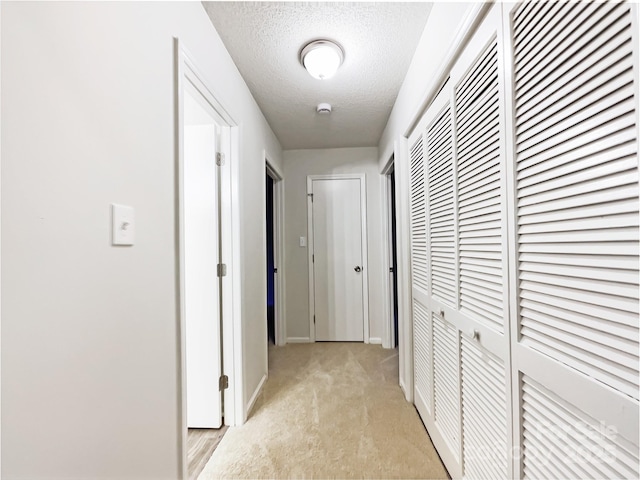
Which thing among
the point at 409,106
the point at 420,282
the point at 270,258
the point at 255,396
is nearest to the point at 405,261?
the point at 420,282

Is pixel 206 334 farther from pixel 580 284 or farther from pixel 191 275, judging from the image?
pixel 580 284

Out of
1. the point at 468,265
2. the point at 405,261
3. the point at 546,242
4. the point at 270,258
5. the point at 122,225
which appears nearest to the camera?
the point at 546,242

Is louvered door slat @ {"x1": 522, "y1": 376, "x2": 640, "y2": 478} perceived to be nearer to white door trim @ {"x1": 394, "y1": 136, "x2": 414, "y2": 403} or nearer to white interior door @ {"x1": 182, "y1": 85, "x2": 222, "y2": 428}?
white door trim @ {"x1": 394, "y1": 136, "x2": 414, "y2": 403}

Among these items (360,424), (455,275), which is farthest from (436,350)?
(360,424)

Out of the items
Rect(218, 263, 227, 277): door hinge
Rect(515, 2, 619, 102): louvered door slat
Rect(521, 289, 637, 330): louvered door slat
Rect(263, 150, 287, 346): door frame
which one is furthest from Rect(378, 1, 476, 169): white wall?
Rect(263, 150, 287, 346): door frame

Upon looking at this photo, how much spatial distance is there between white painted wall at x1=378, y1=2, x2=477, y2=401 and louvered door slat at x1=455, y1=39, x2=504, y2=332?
0.24m

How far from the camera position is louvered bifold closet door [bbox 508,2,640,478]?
21.2 inches

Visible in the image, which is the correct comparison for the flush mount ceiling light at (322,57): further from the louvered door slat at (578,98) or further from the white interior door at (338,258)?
the white interior door at (338,258)

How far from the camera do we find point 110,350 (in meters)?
0.81

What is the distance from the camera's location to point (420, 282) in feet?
6.13

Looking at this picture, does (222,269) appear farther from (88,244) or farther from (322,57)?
(322,57)

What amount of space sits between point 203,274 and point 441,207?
56.1 inches

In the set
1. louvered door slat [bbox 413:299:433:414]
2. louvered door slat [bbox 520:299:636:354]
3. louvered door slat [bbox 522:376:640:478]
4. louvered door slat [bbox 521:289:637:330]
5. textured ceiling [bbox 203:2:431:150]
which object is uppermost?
textured ceiling [bbox 203:2:431:150]

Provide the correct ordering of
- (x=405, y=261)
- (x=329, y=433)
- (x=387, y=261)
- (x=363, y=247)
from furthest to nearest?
(x=363, y=247)
(x=387, y=261)
(x=405, y=261)
(x=329, y=433)
